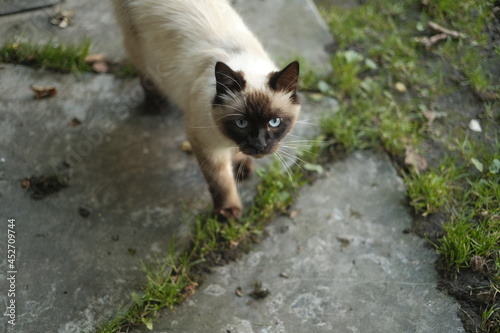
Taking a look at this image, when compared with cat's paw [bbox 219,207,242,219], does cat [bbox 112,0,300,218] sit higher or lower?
higher

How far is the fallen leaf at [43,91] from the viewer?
3.45 m

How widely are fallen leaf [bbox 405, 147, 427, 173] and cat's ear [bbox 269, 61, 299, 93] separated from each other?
1.29 metres

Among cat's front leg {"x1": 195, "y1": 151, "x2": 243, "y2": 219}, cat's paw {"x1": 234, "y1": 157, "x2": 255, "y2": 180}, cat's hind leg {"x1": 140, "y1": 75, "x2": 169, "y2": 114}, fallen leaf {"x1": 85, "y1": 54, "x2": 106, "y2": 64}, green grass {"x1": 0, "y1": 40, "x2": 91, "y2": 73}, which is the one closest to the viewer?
cat's front leg {"x1": 195, "y1": 151, "x2": 243, "y2": 219}

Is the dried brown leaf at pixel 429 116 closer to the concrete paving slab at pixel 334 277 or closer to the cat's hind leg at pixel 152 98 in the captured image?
the concrete paving slab at pixel 334 277

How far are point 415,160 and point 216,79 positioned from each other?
5.81 feet

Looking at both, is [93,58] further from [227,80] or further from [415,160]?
[415,160]

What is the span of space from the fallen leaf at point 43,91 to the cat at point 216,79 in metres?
0.77

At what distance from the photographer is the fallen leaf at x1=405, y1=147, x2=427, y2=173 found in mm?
3281

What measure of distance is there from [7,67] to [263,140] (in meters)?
2.54

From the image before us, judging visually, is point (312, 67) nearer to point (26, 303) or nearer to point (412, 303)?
A: point (412, 303)

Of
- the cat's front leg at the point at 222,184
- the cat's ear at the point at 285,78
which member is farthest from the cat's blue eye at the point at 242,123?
the cat's front leg at the point at 222,184

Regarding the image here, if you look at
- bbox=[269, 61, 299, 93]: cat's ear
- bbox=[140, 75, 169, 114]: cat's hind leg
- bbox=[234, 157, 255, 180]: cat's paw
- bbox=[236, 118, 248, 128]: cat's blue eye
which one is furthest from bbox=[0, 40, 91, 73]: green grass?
bbox=[269, 61, 299, 93]: cat's ear

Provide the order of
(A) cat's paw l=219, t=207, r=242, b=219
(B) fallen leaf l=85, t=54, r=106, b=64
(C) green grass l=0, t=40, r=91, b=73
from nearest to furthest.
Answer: (A) cat's paw l=219, t=207, r=242, b=219 → (C) green grass l=0, t=40, r=91, b=73 → (B) fallen leaf l=85, t=54, r=106, b=64

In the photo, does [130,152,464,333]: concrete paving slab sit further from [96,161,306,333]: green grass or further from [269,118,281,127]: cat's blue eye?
[269,118,281,127]: cat's blue eye
